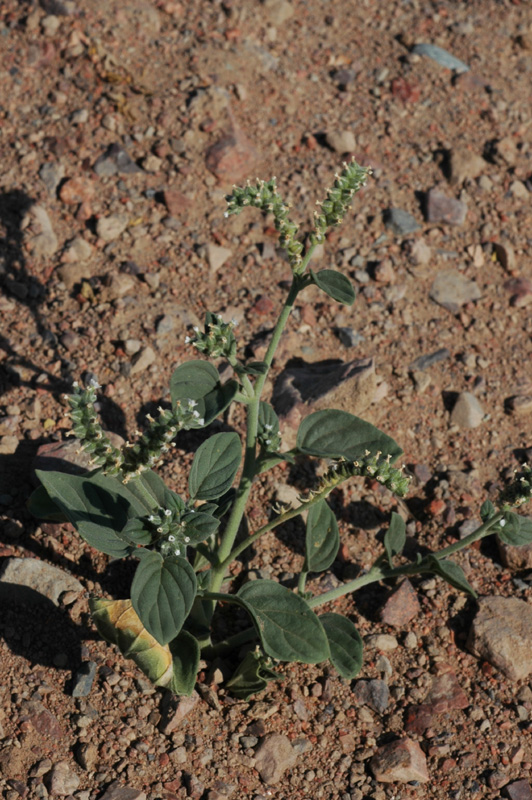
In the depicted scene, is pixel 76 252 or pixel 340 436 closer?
pixel 340 436

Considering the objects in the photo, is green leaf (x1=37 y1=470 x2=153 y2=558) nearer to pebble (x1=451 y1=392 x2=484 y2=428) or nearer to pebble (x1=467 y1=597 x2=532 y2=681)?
pebble (x1=467 y1=597 x2=532 y2=681)

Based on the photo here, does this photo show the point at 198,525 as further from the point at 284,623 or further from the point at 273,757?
the point at 273,757

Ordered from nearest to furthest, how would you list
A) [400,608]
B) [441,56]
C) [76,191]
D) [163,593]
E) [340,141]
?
1. [163,593]
2. [400,608]
3. [76,191]
4. [340,141]
5. [441,56]

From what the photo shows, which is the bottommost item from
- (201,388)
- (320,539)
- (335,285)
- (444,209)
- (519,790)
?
(519,790)

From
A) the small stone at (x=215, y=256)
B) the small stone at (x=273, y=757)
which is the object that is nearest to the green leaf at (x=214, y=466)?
the small stone at (x=273, y=757)

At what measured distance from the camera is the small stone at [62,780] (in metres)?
3.36

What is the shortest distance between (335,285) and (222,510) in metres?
1.08

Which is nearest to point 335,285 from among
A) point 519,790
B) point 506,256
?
point 519,790

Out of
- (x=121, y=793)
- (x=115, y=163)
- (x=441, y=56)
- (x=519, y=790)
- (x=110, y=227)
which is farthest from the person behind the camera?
(x=441, y=56)

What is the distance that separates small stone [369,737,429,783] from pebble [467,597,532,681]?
587mm

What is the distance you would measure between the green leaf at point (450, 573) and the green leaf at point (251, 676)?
79cm

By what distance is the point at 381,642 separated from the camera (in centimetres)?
404

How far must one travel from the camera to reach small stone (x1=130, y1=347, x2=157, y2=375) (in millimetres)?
Result: 4781

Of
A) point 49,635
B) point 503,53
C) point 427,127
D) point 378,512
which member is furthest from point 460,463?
point 503,53
